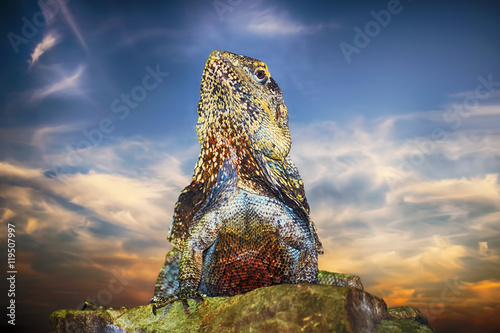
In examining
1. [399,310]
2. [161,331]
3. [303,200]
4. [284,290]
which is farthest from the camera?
[303,200]

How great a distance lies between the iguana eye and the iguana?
1.36 feet

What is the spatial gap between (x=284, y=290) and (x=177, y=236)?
2.96 m

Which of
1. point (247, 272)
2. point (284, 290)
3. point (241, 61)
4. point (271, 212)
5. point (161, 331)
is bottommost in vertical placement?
point (161, 331)

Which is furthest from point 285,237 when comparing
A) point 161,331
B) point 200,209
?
point 161,331

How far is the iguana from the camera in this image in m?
5.78

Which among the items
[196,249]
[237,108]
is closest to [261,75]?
[237,108]

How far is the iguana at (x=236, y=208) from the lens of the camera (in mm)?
5781

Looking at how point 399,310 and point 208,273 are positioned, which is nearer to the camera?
point 399,310

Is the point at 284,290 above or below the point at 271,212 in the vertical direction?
below

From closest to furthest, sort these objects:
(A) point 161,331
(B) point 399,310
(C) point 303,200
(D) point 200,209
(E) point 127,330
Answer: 1. (A) point 161,331
2. (E) point 127,330
3. (B) point 399,310
4. (D) point 200,209
5. (C) point 303,200

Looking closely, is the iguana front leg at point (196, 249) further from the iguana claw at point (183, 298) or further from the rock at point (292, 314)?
the rock at point (292, 314)

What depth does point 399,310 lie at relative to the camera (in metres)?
5.65

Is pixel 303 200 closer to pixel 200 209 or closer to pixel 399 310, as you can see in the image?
pixel 200 209

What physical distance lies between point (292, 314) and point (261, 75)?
185 inches
